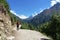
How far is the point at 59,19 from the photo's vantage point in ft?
92.0

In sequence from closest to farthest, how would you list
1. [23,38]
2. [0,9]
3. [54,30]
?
[0,9], [23,38], [54,30]

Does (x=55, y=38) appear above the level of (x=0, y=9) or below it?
below

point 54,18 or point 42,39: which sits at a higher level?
point 54,18

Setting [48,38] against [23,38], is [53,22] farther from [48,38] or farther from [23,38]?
[23,38]

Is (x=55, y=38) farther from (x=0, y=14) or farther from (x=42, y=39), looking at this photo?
(x=0, y=14)

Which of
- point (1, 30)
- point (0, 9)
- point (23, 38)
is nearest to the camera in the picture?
point (1, 30)

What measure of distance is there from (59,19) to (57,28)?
1.97 meters

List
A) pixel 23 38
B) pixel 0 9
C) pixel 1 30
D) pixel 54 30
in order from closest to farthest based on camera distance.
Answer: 1. pixel 1 30
2. pixel 0 9
3. pixel 23 38
4. pixel 54 30

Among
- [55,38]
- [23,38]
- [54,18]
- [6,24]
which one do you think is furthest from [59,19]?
[6,24]

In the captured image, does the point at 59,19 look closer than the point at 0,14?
No

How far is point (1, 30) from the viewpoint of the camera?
21.2 m

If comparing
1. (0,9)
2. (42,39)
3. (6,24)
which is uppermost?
(0,9)

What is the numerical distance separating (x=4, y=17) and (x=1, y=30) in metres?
2.74

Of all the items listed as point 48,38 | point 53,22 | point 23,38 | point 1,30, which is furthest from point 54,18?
point 1,30
